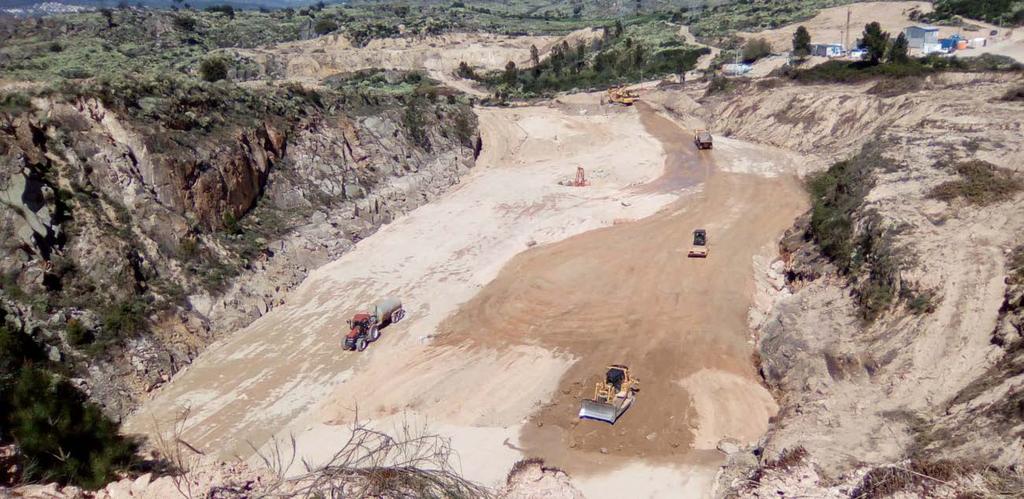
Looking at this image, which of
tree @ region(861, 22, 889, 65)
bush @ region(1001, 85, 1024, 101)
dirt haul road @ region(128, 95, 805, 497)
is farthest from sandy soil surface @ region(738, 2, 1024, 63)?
dirt haul road @ region(128, 95, 805, 497)

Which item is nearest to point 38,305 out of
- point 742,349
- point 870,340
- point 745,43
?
point 742,349

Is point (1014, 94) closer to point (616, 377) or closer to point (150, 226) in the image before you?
point (616, 377)

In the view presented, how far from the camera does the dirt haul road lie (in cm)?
1659

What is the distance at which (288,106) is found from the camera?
32.3m

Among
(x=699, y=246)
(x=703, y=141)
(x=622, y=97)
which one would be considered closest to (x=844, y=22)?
(x=622, y=97)

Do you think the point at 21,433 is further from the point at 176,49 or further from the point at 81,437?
the point at 176,49

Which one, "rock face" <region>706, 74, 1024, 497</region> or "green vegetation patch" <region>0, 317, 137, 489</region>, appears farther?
"rock face" <region>706, 74, 1024, 497</region>

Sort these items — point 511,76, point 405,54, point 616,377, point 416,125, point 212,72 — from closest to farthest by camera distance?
point 616,377 → point 416,125 → point 212,72 → point 511,76 → point 405,54

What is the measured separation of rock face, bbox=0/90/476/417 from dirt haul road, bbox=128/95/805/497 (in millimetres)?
1225

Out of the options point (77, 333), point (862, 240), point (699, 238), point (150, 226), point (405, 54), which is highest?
point (405, 54)

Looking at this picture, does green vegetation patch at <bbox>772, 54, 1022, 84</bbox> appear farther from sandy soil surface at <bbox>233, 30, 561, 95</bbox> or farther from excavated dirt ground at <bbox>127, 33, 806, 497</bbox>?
sandy soil surface at <bbox>233, 30, 561, 95</bbox>

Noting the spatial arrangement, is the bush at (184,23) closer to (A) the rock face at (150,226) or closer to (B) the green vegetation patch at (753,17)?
(A) the rock face at (150,226)

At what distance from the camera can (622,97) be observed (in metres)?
57.4

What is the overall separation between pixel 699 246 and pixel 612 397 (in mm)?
12142
